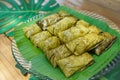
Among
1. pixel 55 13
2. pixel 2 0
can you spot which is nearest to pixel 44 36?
pixel 55 13

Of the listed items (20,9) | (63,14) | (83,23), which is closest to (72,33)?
(83,23)

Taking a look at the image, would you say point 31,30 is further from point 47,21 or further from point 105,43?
point 105,43

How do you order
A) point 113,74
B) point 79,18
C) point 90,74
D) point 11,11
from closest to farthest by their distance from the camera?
point 90,74, point 113,74, point 79,18, point 11,11

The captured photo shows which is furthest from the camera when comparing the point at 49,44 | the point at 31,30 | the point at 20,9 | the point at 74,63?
the point at 20,9

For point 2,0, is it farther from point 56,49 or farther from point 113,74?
point 113,74

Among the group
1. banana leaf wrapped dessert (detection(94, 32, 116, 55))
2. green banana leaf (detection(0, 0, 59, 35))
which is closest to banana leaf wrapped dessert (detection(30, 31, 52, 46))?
banana leaf wrapped dessert (detection(94, 32, 116, 55))

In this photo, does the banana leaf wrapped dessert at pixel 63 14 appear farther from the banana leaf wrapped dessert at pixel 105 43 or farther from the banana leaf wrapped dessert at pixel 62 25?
the banana leaf wrapped dessert at pixel 105 43

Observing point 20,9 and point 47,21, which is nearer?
point 47,21
